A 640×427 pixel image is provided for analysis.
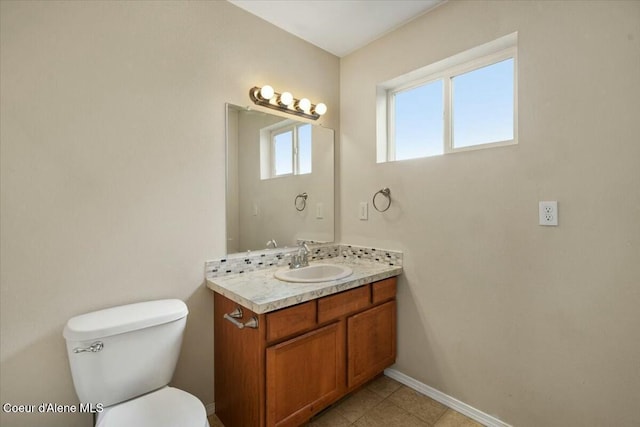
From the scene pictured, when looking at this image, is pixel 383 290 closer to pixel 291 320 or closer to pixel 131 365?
pixel 291 320

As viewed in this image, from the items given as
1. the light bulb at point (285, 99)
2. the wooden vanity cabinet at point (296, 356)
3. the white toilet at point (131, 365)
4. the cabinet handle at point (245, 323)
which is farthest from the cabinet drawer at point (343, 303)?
the light bulb at point (285, 99)

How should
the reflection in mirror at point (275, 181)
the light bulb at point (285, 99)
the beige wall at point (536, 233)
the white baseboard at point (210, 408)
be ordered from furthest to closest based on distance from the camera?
the light bulb at point (285, 99)
the reflection in mirror at point (275, 181)
the white baseboard at point (210, 408)
the beige wall at point (536, 233)

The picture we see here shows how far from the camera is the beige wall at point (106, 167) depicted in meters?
1.22

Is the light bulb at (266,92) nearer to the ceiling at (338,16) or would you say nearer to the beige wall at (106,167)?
the beige wall at (106,167)

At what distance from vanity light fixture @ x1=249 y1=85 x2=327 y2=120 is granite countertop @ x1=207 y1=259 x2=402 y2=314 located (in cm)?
114

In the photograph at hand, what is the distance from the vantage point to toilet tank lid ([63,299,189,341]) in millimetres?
1183

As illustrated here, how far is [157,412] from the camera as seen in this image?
1189 millimetres

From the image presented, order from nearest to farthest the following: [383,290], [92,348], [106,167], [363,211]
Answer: [92,348]
[106,167]
[383,290]
[363,211]

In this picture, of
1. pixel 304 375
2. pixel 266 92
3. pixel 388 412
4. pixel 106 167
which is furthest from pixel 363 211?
pixel 106 167

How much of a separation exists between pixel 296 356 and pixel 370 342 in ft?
2.03

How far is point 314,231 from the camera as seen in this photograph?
90.5 inches

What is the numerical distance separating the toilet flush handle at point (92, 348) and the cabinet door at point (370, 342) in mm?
1211

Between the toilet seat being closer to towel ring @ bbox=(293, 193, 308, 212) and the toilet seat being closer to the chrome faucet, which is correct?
the chrome faucet

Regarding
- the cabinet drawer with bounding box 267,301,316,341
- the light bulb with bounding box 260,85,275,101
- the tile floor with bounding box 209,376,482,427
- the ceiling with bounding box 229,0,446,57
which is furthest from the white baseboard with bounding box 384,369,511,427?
the ceiling with bounding box 229,0,446,57
